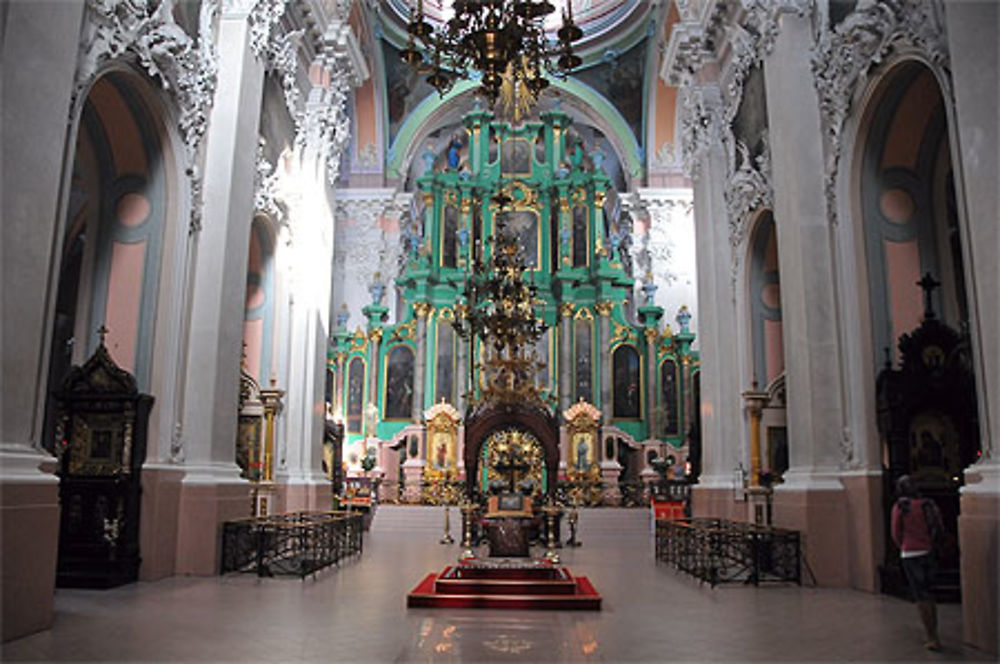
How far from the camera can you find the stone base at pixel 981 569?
5.64 m

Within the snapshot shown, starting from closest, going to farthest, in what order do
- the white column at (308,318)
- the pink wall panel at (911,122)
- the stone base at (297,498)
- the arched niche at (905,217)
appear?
the pink wall panel at (911,122)
the arched niche at (905,217)
the stone base at (297,498)
the white column at (308,318)

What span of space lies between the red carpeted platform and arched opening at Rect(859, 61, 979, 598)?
11.1ft

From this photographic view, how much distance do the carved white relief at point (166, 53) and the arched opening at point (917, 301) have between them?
8106 mm

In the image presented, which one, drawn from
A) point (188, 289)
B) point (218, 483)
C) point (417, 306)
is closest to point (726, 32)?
point (188, 289)

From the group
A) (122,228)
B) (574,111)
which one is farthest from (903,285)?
(574,111)

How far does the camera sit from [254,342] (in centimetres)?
1373

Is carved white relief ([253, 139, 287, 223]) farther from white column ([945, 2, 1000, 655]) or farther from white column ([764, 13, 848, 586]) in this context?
white column ([945, 2, 1000, 655])

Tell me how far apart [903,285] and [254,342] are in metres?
9.83

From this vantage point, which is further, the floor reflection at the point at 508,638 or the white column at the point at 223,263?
the white column at the point at 223,263

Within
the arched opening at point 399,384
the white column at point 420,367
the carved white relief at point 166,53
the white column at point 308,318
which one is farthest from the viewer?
the arched opening at point 399,384

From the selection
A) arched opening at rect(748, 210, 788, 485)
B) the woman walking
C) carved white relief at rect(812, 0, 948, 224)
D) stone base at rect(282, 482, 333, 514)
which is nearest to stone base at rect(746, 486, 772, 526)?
arched opening at rect(748, 210, 788, 485)

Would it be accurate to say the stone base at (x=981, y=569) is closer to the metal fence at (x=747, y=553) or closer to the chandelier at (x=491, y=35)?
the metal fence at (x=747, y=553)

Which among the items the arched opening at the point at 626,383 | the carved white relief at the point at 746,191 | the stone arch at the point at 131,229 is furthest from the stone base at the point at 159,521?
the arched opening at the point at 626,383

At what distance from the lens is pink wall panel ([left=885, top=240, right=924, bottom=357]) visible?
9547 millimetres
